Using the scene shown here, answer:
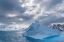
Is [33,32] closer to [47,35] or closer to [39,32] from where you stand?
[39,32]

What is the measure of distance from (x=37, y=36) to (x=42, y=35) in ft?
4.69

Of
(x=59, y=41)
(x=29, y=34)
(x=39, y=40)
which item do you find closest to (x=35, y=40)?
(x=39, y=40)

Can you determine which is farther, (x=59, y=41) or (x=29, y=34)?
(x=29, y=34)

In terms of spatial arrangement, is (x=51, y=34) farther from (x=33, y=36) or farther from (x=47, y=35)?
(x=33, y=36)

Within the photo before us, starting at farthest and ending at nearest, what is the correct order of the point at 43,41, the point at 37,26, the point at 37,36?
1. the point at 37,26
2. the point at 37,36
3. the point at 43,41

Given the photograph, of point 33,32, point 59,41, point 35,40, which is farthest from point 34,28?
point 59,41

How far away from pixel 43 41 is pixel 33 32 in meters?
5.09

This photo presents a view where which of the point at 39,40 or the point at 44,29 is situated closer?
the point at 39,40

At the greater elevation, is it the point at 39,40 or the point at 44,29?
the point at 44,29

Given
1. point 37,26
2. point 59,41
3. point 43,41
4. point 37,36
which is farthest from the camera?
point 37,26

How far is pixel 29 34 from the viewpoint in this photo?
123 ft

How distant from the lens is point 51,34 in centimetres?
3684

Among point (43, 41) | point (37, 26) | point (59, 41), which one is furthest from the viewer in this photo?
point (37, 26)

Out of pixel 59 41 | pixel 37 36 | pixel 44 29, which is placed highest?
pixel 44 29
